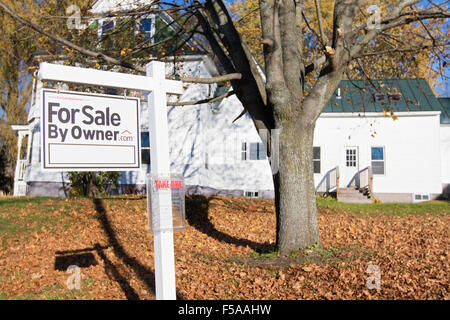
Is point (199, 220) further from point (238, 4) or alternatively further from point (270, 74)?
point (238, 4)

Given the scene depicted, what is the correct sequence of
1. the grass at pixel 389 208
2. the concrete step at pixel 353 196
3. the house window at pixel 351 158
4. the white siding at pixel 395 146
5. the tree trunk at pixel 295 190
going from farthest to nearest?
1. the house window at pixel 351 158
2. the white siding at pixel 395 146
3. the concrete step at pixel 353 196
4. the grass at pixel 389 208
5. the tree trunk at pixel 295 190

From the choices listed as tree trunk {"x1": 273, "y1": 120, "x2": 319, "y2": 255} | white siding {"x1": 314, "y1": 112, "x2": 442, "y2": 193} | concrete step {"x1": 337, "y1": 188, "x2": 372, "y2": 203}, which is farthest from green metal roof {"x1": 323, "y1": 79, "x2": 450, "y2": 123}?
tree trunk {"x1": 273, "y1": 120, "x2": 319, "y2": 255}

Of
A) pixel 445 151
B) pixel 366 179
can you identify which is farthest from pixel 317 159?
pixel 445 151

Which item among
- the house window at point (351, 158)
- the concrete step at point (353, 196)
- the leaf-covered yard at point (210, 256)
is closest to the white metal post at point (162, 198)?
the leaf-covered yard at point (210, 256)

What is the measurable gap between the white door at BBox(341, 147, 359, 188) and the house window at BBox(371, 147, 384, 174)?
Result: 82 cm

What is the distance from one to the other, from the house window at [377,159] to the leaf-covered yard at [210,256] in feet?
28.8

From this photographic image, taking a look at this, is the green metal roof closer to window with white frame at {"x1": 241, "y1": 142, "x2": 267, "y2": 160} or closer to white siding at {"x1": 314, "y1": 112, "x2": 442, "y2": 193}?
white siding at {"x1": 314, "y1": 112, "x2": 442, "y2": 193}

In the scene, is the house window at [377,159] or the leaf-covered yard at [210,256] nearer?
the leaf-covered yard at [210,256]

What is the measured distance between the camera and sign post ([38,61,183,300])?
4277mm

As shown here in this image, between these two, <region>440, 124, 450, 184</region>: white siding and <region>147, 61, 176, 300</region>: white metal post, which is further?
<region>440, 124, 450, 184</region>: white siding

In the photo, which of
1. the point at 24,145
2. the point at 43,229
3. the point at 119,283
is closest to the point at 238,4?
the point at 24,145

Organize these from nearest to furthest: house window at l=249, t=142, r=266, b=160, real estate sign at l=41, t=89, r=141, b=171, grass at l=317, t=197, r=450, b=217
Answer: real estate sign at l=41, t=89, r=141, b=171
grass at l=317, t=197, r=450, b=217
house window at l=249, t=142, r=266, b=160

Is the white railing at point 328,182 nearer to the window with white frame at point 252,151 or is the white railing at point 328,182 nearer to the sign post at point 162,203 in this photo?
the window with white frame at point 252,151

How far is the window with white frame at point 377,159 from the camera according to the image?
2122 centimetres
